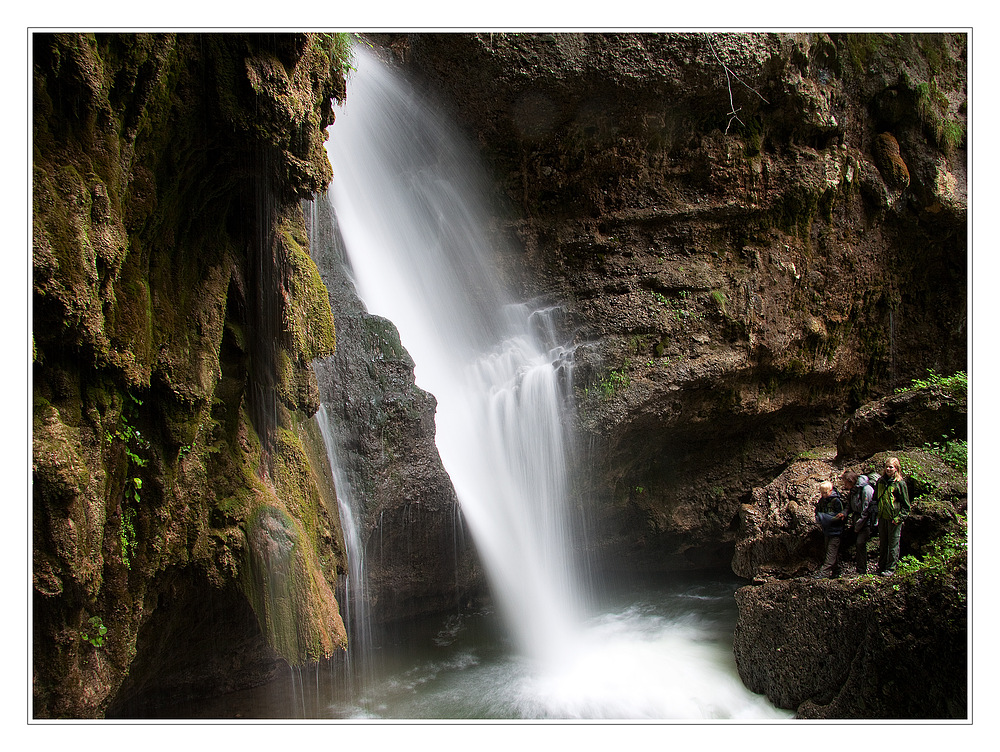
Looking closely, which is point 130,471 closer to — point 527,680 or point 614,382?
point 527,680

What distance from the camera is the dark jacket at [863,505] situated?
5.99 meters

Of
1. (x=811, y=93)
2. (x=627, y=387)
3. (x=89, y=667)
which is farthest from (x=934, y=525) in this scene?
(x=89, y=667)

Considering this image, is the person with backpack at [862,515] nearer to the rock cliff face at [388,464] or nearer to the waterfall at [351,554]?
the rock cliff face at [388,464]

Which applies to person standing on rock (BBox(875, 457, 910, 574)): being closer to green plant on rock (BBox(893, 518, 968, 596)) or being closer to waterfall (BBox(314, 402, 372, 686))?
green plant on rock (BBox(893, 518, 968, 596))

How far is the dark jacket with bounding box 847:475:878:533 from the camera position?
599 cm

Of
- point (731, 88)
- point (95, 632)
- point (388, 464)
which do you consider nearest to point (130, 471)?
point (95, 632)

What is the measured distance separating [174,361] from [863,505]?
583cm

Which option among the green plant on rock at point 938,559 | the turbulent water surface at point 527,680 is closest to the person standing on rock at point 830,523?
the green plant on rock at point 938,559

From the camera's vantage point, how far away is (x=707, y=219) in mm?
8570

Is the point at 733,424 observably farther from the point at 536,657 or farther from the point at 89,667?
the point at 89,667

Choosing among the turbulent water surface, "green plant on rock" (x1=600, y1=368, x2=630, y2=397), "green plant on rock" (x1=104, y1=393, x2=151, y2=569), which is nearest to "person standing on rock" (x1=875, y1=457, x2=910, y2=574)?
the turbulent water surface

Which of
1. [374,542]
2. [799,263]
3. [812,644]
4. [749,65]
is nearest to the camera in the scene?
[812,644]

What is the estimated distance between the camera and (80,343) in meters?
3.55

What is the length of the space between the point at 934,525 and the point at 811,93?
17.6 feet
